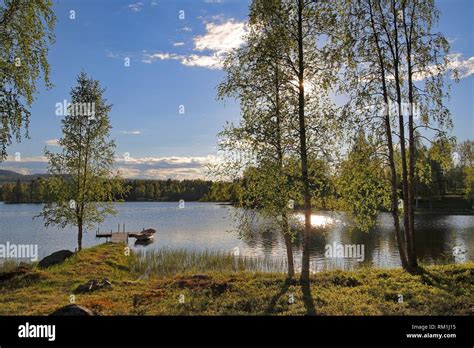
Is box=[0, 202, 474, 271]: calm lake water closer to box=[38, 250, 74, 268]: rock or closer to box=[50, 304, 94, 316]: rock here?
box=[50, 304, 94, 316]: rock

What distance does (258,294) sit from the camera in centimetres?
1557

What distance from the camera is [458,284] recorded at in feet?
51.2

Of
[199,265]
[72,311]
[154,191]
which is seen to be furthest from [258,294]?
[154,191]

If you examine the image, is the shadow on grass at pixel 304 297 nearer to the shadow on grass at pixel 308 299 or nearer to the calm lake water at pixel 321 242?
the shadow on grass at pixel 308 299

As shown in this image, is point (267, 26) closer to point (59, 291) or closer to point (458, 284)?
point (458, 284)

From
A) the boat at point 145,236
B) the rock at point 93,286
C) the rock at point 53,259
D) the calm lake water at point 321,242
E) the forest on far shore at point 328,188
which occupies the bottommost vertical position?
the boat at point 145,236

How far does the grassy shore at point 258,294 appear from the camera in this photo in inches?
515

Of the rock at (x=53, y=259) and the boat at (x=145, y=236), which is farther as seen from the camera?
the boat at (x=145, y=236)

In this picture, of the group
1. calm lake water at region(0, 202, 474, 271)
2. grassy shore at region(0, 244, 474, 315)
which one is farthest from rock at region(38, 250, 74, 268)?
calm lake water at region(0, 202, 474, 271)

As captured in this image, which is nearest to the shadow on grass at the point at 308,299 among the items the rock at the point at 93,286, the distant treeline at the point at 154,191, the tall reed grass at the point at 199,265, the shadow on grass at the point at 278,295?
the shadow on grass at the point at 278,295

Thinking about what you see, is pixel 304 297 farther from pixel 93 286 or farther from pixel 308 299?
pixel 93 286

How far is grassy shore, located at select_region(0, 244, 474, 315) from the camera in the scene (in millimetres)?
13078

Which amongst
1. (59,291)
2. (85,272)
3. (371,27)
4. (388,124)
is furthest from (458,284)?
(85,272)
